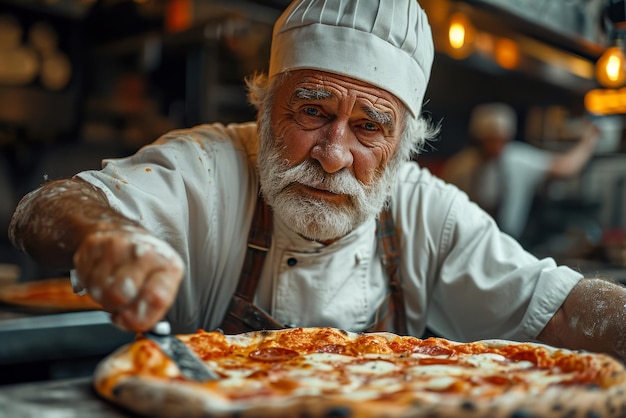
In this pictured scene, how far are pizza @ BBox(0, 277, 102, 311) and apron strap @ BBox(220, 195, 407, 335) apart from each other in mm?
973

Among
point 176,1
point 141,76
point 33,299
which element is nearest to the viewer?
point 33,299

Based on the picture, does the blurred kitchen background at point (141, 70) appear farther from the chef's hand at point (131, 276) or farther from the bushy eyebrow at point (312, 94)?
the chef's hand at point (131, 276)

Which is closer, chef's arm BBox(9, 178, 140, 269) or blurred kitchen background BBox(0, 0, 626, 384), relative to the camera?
chef's arm BBox(9, 178, 140, 269)

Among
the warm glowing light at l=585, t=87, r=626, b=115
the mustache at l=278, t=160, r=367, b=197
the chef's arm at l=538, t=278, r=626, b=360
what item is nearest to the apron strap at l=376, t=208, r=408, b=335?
the mustache at l=278, t=160, r=367, b=197

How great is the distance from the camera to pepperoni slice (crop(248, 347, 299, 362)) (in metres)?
1.69

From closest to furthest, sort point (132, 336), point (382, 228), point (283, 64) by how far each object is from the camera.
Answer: point (283, 64) → point (382, 228) → point (132, 336)

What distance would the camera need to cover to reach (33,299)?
339cm

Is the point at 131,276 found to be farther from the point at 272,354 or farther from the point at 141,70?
the point at 141,70

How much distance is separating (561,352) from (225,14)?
3876 millimetres

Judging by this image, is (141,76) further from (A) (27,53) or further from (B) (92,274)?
(B) (92,274)

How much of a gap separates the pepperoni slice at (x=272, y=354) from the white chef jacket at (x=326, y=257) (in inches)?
19.3

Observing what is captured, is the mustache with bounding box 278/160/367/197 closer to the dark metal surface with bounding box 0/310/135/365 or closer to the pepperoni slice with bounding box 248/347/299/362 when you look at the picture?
the pepperoni slice with bounding box 248/347/299/362

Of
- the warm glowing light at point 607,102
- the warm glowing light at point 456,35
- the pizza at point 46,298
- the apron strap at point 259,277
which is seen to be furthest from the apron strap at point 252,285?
the warm glowing light at point 607,102

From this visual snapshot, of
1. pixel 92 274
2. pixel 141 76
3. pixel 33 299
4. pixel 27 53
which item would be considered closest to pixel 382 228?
pixel 92 274
